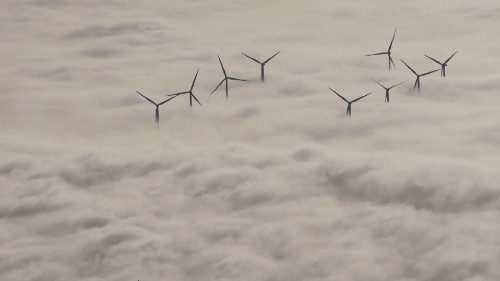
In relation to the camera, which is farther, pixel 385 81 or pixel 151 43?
pixel 151 43

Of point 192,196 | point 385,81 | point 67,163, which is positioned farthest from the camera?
point 385,81

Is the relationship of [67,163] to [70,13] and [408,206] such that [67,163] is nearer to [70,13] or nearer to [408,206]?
[408,206]

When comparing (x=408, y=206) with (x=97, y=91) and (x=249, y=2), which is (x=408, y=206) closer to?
(x=97, y=91)

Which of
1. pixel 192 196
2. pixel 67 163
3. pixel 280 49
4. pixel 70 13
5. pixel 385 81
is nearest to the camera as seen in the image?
pixel 192 196

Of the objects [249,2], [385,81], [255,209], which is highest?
[249,2]

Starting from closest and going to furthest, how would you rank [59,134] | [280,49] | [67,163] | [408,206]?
[408,206], [67,163], [59,134], [280,49]

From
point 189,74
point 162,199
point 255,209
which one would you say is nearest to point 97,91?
point 189,74

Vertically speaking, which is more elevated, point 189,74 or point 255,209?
point 189,74

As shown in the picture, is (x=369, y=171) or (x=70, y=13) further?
(x=70, y=13)

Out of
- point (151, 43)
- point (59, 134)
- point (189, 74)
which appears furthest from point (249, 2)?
point (59, 134)
